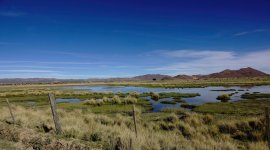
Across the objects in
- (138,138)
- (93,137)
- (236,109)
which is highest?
(138,138)

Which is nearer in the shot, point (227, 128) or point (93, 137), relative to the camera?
point (93, 137)

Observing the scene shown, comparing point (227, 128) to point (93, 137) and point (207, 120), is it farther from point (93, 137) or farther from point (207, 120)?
point (93, 137)

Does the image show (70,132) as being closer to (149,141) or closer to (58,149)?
(58,149)

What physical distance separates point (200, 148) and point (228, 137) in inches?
144

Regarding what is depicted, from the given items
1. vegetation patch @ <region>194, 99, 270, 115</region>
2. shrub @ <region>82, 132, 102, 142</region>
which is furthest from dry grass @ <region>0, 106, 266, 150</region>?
vegetation patch @ <region>194, 99, 270, 115</region>

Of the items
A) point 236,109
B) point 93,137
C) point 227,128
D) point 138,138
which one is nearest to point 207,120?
point 227,128

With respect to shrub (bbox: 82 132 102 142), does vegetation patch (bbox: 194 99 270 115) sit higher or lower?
lower

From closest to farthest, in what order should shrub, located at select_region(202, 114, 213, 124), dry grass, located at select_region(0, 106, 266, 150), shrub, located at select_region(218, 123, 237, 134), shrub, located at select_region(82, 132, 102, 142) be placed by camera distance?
dry grass, located at select_region(0, 106, 266, 150), shrub, located at select_region(82, 132, 102, 142), shrub, located at select_region(218, 123, 237, 134), shrub, located at select_region(202, 114, 213, 124)

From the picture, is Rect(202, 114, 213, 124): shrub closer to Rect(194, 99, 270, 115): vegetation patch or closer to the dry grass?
the dry grass

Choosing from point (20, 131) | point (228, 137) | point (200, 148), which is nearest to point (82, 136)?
point (20, 131)

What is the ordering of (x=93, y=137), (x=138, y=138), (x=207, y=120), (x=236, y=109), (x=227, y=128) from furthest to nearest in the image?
(x=236, y=109)
(x=207, y=120)
(x=227, y=128)
(x=93, y=137)
(x=138, y=138)

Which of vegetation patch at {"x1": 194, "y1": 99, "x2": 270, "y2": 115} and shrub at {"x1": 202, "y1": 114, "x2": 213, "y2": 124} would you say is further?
vegetation patch at {"x1": 194, "y1": 99, "x2": 270, "y2": 115}

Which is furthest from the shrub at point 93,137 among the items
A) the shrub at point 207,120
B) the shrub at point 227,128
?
the shrub at point 207,120

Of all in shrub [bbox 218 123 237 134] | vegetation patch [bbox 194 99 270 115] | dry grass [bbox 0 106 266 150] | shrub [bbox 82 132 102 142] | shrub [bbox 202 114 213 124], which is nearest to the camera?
dry grass [bbox 0 106 266 150]
